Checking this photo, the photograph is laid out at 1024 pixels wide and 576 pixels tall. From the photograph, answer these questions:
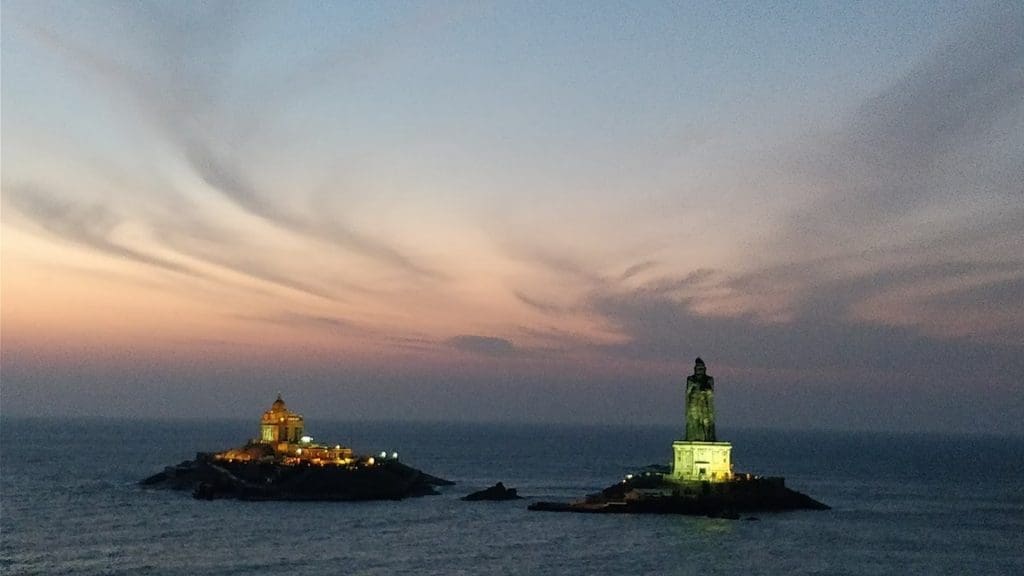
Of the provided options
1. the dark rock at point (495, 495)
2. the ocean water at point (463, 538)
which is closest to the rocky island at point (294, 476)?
the ocean water at point (463, 538)

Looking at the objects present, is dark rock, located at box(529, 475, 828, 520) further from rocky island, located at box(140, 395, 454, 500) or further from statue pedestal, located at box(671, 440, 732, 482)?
rocky island, located at box(140, 395, 454, 500)

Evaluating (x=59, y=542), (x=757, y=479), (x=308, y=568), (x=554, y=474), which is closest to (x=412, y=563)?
(x=308, y=568)

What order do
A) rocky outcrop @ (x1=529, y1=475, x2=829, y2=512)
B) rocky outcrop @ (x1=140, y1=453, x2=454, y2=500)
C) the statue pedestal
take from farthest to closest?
rocky outcrop @ (x1=140, y1=453, x2=454, y2=500) → the statue pedestal → rocky outcrop @ (x1=529, y1=475, x2=829, y2=512)

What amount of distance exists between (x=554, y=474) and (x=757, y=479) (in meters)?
72.7

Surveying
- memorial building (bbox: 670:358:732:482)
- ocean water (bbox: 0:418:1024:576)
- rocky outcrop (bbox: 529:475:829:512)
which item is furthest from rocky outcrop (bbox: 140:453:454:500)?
memorial building (bbox: 670:358:732:482)

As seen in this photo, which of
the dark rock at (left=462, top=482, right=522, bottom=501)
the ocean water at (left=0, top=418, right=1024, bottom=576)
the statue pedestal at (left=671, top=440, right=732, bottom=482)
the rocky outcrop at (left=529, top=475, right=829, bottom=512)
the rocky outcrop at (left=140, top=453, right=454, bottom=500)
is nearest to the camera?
the ocean water at (left=0, top=418, right=1024, bottom=576)

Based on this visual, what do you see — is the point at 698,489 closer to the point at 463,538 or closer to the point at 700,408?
the point at 700,408

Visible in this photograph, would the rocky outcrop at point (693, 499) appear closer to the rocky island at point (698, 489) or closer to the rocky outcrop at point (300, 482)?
the rocky island at point (698, 489)

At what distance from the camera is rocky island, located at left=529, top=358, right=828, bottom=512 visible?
113125 millimetres

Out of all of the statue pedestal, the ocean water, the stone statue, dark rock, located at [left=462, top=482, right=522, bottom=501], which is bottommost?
the ocean water

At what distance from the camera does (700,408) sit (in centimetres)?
12494

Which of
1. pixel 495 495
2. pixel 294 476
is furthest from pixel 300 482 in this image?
pixel 495 495

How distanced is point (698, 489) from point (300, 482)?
45482 mm

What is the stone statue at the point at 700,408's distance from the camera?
12356 cm
